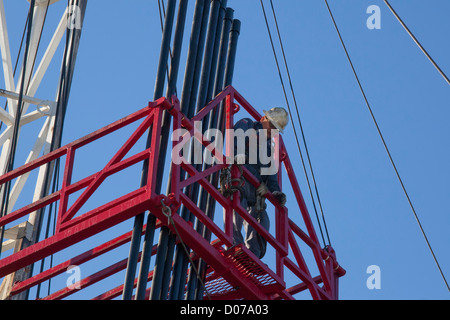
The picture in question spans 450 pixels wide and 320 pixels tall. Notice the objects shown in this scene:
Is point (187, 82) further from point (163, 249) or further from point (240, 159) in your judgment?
point (163, 249)

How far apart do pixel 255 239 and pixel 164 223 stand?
107 inches

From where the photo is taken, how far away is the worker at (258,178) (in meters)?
18.6

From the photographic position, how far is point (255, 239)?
18.7 m

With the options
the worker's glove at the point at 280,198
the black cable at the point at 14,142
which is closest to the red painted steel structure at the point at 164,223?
the worker's glove at the point at 280,198

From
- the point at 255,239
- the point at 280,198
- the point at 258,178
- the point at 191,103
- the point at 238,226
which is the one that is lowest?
the point at 255,239

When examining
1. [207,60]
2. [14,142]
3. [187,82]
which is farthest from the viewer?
[14,142]

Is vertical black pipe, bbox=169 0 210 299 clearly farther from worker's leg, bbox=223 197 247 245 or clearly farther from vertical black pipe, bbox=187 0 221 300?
worker's leg, bbox=223 197 247 245

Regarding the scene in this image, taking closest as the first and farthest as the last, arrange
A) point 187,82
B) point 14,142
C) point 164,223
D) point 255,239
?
point 164,223 → point 187,82 → point 255,239 → point 14,142

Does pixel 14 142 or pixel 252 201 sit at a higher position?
pixel 14 142

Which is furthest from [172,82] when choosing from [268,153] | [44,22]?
[44,22]

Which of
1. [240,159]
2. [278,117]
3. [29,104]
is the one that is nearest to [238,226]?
[240,159]

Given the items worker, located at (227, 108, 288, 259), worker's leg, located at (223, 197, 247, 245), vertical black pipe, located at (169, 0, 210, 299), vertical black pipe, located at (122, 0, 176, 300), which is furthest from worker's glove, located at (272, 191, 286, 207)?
vertical black pipe, located at (122, 0, 176, 300)

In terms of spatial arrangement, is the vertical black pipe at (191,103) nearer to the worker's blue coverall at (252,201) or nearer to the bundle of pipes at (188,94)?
the bundle of pipes at (188,94)

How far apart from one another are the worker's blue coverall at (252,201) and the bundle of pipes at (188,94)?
0.49m
